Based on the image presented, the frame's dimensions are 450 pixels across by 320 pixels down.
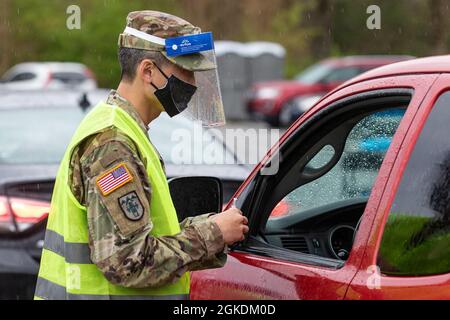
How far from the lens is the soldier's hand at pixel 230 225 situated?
3.06 m

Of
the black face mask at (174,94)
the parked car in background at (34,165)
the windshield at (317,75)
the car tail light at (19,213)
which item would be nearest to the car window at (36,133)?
the parked car in background at (34,165)

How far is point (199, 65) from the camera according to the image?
314 cm

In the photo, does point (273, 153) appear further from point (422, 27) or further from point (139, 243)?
point (422, 27)

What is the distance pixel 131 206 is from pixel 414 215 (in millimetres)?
732

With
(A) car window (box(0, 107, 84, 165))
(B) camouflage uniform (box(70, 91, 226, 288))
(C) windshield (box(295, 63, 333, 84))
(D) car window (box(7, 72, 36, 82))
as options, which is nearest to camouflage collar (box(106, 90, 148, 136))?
(B) camouflage uniform (box(70, 91, 226, 288))

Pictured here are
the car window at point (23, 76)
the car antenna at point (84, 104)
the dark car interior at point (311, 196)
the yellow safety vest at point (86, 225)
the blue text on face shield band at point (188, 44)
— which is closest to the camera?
the yellow safety vest at point (86, 225)

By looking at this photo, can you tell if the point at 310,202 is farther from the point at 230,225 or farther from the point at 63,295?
the point at 63,295

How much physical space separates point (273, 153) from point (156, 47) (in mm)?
833

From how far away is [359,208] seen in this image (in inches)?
153

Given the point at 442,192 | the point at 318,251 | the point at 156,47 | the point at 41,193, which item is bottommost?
the point at 41,193

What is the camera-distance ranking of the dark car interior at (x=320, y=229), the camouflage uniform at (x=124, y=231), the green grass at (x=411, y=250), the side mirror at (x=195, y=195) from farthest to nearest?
the dark car interior at (x=320, y=229), the side mirror at (x=195, y=195), the camouflage uniform at (x=124, y=231), the green grass at (x=411, y=250)

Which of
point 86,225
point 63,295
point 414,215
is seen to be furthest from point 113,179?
point 414,215

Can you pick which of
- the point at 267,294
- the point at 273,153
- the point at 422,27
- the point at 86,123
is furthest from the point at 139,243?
the point at 422,27

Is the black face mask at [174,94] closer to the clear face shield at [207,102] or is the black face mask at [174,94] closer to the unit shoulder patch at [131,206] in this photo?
the clear face shield at [207,102]
